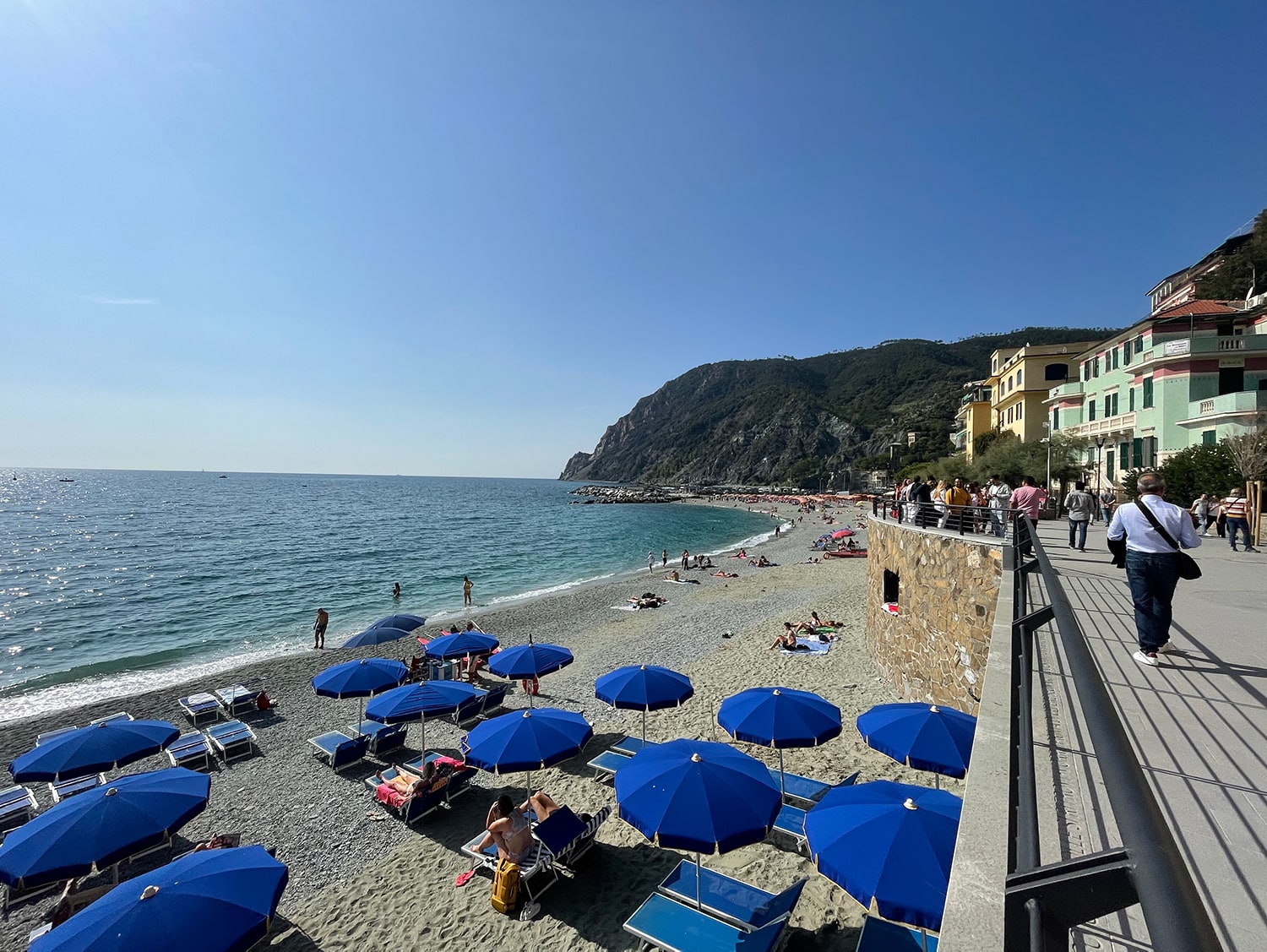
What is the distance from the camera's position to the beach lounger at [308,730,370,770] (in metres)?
11.2

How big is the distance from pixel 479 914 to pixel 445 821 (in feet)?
8.27

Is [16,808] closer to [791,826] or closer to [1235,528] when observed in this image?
[791,826]

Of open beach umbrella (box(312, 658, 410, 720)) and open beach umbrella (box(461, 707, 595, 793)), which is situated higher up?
open beach umbrella (box(461, 707, 595, 793))

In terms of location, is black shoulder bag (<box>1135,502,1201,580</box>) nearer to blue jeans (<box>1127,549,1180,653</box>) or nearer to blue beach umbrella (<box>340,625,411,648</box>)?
blue jeans (<box>1127,549,1180,653</box>)

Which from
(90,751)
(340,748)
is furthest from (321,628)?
(90,751)

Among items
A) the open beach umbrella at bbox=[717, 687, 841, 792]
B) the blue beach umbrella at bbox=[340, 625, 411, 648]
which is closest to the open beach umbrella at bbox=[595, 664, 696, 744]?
the open beach umbrella at bbox=[717, 687, 841, 792]

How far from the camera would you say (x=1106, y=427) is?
92.7 feet

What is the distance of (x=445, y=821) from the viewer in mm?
9312

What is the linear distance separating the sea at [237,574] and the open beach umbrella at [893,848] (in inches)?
817

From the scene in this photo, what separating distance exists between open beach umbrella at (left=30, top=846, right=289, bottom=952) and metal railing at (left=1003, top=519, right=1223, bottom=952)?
6.64m

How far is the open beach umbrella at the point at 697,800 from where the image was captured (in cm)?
577

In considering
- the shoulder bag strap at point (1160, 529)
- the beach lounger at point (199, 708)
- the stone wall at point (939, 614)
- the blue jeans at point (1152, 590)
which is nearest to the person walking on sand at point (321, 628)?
the beach lounger at point (199, 708)

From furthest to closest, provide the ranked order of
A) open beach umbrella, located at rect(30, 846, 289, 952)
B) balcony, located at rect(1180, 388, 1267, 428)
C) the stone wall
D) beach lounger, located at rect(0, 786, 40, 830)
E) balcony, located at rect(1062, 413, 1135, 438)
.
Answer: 1. balcony, located at rect(1062, 413, 1135, 438)
2. balcony, located at rect(1180, 388, 1267, 428)
3. beach lounger, located at rect(0, 786, 40, 830)
4. the stone wall
5. open beach umbrella, located at rect(30, 846, 289, 952)

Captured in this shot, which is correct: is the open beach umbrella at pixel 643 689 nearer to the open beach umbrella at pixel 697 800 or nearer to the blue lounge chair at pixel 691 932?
the open beach umbrella at pixel 697 800
